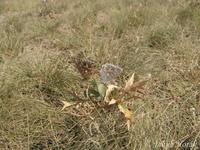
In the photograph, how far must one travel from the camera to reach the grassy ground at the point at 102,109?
2395 millimetres

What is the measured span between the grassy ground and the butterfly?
21 centimetres

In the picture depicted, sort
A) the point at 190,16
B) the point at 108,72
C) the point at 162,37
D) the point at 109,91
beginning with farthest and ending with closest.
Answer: the point at 190,16, the point at 162,37, the point at 108,72, the point at 109,91

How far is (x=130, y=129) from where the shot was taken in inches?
92.7

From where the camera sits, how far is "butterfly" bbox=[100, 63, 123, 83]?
2588 millimetres

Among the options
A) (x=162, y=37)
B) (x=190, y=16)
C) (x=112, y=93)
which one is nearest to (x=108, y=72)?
(x=112, y=93)

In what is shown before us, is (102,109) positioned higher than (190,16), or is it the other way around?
(102,109)

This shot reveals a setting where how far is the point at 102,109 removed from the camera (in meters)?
2.52

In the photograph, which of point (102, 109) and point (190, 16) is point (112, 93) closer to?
point (102, 109)

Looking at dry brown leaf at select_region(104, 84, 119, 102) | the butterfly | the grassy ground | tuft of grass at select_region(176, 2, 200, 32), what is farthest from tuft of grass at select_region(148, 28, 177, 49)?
dry brown leaf at select_region(104, 84, 119, 102)

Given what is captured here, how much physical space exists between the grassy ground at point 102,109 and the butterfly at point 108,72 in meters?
0.21

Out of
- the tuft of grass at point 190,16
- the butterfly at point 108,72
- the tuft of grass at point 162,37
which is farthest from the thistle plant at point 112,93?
the tuft of grass at point 190,16

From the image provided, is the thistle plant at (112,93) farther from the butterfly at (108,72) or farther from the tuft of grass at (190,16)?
the tuft of grass at (190,16)

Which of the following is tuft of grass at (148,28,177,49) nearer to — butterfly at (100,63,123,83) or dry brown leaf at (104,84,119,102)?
butterfly at (100,63,123,83)

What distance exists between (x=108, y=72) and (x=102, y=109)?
27 centimetres
